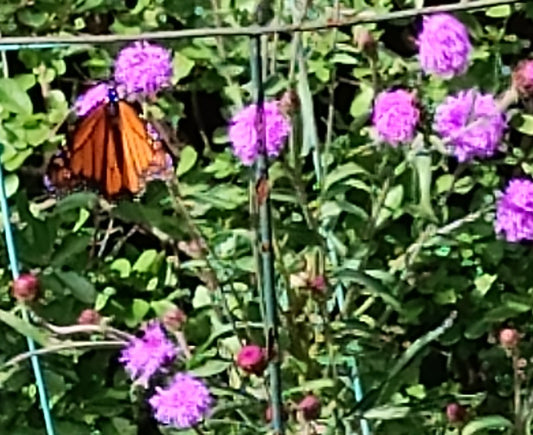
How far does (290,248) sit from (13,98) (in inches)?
20.7

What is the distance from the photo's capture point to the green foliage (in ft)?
6.42

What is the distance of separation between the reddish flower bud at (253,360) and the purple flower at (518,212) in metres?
0.41

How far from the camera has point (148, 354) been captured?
182 cm

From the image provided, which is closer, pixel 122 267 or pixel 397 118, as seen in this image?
pixel 397 118

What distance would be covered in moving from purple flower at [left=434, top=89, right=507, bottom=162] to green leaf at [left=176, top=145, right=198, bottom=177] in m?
0.47

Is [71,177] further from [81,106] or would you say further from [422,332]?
[422,332]

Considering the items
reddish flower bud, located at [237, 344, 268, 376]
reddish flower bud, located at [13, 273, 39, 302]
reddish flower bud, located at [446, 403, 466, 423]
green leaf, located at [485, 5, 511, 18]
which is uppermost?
green leaf, located at [485, 5, 511, 18]

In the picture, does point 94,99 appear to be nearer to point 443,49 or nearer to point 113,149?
point 113,149

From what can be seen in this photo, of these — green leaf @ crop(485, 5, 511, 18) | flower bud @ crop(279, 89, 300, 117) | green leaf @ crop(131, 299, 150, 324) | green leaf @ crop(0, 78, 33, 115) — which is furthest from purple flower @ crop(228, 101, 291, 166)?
green leaf @ crop(485, 5, 511, 18)

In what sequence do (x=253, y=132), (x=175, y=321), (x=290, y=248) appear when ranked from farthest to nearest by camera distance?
(x=290, y=248) < (x=175, y=321) < (x=253, y=132)

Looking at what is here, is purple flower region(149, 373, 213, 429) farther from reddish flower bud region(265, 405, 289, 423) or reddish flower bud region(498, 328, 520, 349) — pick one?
reddish flower bud region(498, 328, 520, 349)

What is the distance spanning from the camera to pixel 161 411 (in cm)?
180

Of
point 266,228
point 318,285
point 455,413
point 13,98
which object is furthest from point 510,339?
point 13,98

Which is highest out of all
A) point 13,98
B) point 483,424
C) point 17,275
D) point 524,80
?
point 524,80
